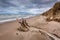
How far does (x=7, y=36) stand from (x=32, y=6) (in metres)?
5.14

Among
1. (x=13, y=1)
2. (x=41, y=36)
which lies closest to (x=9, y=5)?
(x=13, y=1)

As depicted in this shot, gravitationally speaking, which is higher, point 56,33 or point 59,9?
Result: point 59,9

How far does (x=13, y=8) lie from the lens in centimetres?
673

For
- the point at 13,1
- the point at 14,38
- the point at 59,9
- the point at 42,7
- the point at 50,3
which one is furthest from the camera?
the point at 42,7

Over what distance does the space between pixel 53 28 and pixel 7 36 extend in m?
1.36

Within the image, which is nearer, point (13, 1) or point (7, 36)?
point (7, 36)

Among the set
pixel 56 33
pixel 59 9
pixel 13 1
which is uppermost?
pixel 13 1

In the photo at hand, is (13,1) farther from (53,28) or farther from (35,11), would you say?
(53,28)

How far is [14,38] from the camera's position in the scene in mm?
2219

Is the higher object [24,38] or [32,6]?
[32,6]

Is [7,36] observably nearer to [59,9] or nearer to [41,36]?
[41,36]

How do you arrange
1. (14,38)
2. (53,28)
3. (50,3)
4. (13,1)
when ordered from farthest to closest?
1. (50,3)
2. (13,1)
3. (53,28)
4. (14,38)

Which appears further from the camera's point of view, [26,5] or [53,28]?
[26,5]

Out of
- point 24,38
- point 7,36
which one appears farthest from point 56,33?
point 7,36
